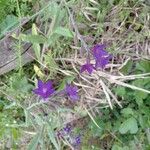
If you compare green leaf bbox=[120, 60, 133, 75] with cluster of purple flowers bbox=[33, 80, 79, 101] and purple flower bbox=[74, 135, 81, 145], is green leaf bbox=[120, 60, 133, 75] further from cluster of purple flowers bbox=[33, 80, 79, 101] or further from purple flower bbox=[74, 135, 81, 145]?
purple flower bbox=[74, 135, 81, 145]

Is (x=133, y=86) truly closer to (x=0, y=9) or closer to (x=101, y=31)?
(x=101, y=31)

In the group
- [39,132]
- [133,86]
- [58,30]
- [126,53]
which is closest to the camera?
[58,30]

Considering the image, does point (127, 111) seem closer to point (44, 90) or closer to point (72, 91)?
point (72, 91)

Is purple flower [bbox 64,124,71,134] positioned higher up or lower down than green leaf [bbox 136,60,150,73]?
lower down

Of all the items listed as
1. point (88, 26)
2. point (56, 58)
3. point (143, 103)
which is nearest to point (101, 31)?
point (88, 26)

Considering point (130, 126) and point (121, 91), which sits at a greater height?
point (121, 91)

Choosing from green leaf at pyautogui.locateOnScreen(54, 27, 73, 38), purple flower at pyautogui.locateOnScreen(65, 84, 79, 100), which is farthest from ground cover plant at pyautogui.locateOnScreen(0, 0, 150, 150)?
green leaf at pyautogui.locateOnScreen(54, 27, 73, 38)

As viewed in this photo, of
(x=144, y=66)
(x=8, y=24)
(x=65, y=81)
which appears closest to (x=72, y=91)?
(x=65, y=81)
